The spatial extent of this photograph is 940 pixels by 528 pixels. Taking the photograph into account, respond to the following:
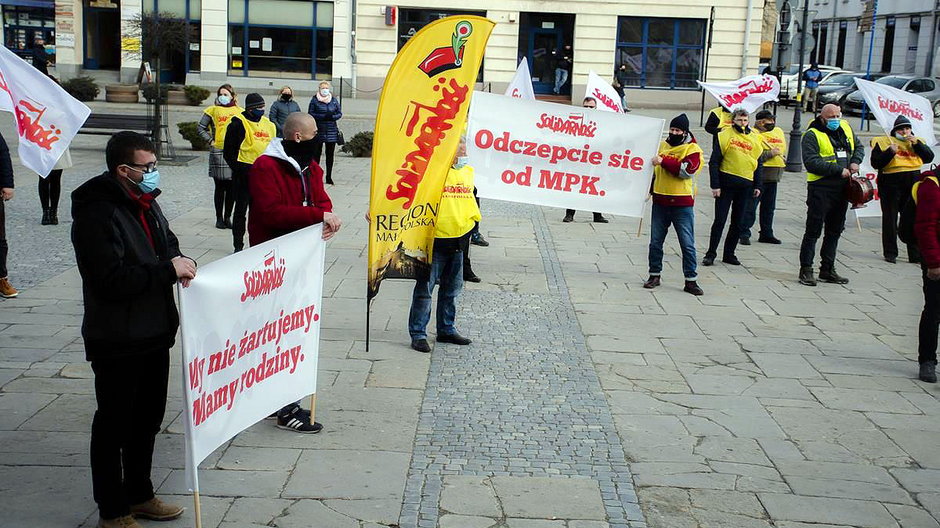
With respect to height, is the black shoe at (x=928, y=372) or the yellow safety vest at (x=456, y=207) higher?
the yellow safety vest at (x=456, y=207)

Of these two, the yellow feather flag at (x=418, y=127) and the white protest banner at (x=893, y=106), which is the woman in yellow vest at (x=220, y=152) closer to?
the yellow feather flag at (x=418, y=127)

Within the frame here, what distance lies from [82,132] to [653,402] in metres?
16.3

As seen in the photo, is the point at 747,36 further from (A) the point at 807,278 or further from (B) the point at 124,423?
(B) the point at 124,423

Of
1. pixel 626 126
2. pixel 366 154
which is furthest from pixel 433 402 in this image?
pixel 366 154

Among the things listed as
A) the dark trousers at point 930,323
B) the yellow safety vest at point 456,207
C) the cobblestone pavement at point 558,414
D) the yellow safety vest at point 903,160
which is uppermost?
the yellow safety vest at point 903,160

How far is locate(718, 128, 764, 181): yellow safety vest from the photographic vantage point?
11820 mm

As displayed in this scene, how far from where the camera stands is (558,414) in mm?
6871

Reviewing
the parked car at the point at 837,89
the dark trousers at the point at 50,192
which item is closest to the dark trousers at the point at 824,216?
the dark trousers at the point at 50,192

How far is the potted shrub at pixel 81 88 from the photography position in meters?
27.9

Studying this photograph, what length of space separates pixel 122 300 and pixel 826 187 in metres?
8.60

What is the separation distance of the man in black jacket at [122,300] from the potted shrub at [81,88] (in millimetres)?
24799

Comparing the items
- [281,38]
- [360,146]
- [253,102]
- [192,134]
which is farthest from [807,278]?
[281,38]

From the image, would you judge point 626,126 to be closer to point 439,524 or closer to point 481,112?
point 481,112

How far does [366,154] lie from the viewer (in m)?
21.3
